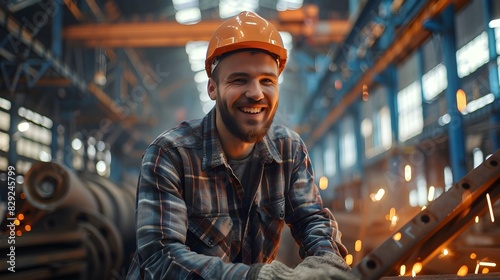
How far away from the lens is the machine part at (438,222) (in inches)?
59.9

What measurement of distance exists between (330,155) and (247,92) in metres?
21.9

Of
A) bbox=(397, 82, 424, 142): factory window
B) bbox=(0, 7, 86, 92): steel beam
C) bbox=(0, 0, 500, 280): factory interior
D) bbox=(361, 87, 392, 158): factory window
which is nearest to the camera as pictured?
bbox=(0, 0, 500, 280): factory interior

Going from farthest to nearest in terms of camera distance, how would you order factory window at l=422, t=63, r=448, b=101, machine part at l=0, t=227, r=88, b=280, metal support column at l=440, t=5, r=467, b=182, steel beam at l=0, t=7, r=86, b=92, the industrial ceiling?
factory window at l=422, t=63, r=448, b=101 < the industrial ceiling < steel beam at l=0, t=7, r=86, b=92 < metal support column at l=440, t=5, r=467, b=182 < machine part at l=0, t=227, r=88, b=280

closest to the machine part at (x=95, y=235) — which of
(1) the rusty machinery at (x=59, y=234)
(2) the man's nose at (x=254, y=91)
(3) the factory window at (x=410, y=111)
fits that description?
(1) the rusty machinery at (x=59, y=234)

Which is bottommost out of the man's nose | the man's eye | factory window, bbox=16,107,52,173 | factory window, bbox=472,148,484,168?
the man's nose

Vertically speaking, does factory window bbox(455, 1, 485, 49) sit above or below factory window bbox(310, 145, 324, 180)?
below

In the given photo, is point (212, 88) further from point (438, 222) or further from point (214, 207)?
point (438, 222)

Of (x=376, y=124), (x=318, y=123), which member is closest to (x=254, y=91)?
(x=376, y=124)

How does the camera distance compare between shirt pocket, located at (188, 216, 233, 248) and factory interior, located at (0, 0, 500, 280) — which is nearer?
shirt pocket, located at (188, 216, 233, 248)

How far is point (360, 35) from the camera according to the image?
11.3 meters

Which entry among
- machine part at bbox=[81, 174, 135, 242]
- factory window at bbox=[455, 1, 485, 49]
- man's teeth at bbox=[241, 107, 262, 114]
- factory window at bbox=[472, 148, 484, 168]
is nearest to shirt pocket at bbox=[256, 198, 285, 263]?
man's teeth at bbox=[241, 107, 262, 114]

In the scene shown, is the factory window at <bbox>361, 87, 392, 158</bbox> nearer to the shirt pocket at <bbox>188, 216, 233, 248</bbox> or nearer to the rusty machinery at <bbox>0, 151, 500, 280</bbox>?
the rusty machinery at <bbox>0, 151, 500, 280</bbox>

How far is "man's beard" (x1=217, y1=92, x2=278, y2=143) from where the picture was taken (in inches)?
79.8

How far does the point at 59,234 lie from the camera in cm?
488
